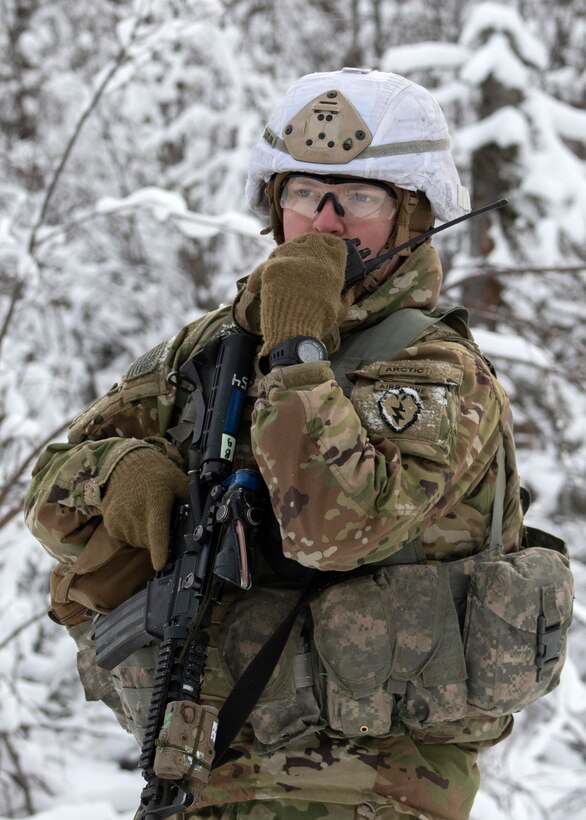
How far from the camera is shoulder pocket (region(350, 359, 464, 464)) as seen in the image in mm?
1992

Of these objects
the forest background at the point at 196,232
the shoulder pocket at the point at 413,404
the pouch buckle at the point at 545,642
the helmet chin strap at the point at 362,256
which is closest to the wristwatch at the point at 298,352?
the shoulder pocket at the point at 413,404

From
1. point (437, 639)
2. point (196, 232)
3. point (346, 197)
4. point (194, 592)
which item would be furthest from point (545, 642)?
point (196, 232)

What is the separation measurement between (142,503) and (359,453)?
0.56 m

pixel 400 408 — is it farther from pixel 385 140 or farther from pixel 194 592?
pixel 385 140

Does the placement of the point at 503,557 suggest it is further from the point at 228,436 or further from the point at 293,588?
the point at 228,436

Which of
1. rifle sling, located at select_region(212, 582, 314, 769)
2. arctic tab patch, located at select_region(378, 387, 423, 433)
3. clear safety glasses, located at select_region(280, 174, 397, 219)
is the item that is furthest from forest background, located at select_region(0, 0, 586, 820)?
rifle sling, located at select_region(212, 582, 314, 769)

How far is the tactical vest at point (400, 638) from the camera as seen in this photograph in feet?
6.98

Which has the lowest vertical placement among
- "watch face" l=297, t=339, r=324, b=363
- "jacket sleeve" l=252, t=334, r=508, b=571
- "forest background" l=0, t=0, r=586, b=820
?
"forest background" l=0, t=0, r=586, b=820

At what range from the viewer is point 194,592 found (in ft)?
6.91

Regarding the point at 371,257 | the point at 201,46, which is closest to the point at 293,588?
the point at 371,257

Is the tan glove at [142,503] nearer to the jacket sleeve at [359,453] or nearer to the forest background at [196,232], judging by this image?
the jacket sleeve at [359,453]

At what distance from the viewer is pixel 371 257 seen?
92.7 inches

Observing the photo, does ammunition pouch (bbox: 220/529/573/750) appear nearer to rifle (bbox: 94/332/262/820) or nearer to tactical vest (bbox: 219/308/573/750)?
tactical vest (bbox: 219/308/573/750)

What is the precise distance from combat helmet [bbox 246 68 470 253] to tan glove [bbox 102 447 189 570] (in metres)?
0.74
